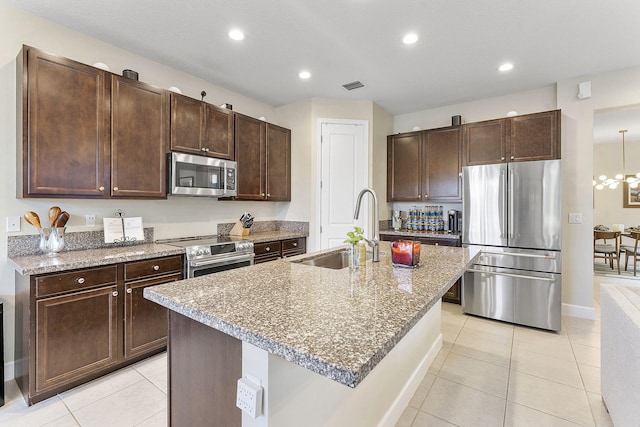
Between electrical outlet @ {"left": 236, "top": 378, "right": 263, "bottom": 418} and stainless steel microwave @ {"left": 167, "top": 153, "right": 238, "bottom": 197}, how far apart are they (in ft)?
7.60

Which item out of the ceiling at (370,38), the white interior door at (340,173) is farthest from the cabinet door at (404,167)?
the ceiling at (370,38)

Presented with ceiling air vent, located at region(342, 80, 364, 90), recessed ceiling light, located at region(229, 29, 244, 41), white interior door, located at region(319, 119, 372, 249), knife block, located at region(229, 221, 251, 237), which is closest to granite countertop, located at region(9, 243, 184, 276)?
knife block, located at region(229, 221, 251, 237)

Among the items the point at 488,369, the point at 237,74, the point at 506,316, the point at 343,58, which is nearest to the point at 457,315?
the point at 506,316

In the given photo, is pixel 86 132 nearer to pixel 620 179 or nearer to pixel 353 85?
pixel 353 85

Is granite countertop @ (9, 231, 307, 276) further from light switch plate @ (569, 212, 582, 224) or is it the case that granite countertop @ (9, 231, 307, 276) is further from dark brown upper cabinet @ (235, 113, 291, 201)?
light switch plate @ (569, 212, 582, 224)

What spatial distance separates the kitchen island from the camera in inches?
30.5

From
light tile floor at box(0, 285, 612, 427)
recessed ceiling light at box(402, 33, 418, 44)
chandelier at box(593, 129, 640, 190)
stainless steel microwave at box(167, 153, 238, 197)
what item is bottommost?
light tile floor at box(0, 285, 612, 427)

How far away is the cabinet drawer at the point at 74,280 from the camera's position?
1921mm

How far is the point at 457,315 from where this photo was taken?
11.7ft

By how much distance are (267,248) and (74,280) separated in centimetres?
176

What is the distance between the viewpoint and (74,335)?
6.77 feet

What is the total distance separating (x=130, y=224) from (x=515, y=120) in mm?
4294

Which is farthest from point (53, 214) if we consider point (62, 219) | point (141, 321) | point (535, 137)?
point (535, 137)

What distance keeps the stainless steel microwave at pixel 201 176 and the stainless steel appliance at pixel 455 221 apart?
2.95 m
